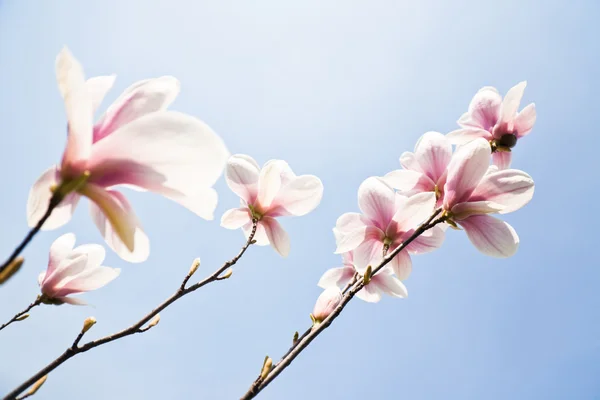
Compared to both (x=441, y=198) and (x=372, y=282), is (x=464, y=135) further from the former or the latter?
(x=372, y=282)

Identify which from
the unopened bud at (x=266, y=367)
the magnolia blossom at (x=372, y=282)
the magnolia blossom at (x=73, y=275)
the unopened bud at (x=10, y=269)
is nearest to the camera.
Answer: the unopened bud at (x=10, y=269)

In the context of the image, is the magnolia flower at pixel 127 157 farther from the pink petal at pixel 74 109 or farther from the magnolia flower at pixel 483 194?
the magnolia flower at pixel 483 194

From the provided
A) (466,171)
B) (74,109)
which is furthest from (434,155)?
(74,109)

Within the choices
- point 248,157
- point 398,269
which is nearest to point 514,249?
point 398,269

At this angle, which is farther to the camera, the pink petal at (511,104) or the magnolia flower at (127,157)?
the pink petal at (511,104)

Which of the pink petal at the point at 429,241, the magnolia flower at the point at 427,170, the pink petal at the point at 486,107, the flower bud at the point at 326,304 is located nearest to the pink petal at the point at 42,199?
the flower bud at the point at 326,304

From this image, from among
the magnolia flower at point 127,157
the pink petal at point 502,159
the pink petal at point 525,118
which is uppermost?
the pink petal at point 525,118

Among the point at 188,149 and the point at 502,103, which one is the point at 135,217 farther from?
the point at 502,103
